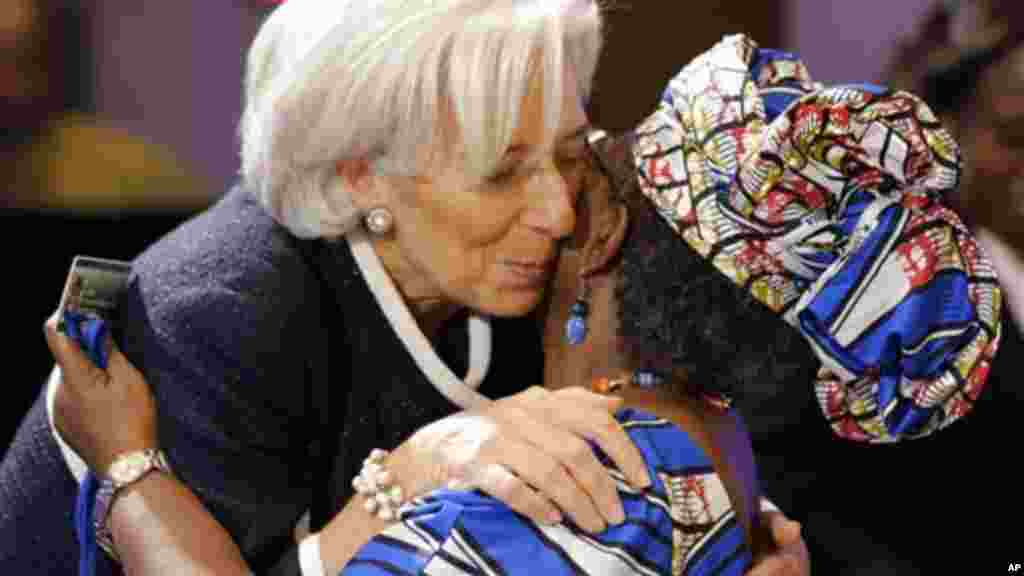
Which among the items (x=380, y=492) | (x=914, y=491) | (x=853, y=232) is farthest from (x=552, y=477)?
(x=914, y=491)

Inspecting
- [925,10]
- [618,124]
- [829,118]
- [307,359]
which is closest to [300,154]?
[307,359]

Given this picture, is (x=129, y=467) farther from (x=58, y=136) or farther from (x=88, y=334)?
(x=58, y=136)

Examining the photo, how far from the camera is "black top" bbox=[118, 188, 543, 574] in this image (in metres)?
1.61

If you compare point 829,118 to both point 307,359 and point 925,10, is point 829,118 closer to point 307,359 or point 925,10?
point 307,359

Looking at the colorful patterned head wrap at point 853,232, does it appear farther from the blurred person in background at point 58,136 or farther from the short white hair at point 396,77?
the blurred person in background at point 58,136

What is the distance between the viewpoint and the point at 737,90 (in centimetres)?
149

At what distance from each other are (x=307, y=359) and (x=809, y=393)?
1.89ft

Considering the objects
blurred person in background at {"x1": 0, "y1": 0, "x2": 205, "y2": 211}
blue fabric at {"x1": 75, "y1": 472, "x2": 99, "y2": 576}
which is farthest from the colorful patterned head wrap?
blurred person in background at {"x1": 0, "y1": 0, "x2": 205, "y2": 211}

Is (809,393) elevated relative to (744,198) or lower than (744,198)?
lower

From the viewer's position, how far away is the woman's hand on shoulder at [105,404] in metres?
1.61

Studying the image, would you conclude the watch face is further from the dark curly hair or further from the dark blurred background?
the dark blurred background

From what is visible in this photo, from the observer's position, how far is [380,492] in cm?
147

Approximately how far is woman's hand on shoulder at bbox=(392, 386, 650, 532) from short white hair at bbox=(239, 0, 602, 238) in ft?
0.98

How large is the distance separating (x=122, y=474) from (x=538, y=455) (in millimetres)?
510
